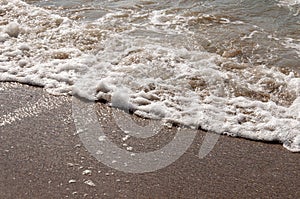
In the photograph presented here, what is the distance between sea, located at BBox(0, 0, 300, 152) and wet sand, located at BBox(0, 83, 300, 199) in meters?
0.28

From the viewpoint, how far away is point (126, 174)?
2.99 meters

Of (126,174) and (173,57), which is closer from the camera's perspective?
(126,174)

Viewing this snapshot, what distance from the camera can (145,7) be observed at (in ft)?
21.4

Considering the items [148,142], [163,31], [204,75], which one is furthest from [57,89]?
[163,31]

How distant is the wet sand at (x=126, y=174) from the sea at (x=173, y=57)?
280 mm

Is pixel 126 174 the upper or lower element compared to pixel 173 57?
lower

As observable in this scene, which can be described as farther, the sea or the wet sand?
the sea

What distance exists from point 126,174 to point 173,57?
2.15m

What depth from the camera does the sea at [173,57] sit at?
379 cm

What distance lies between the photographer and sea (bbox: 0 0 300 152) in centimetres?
379

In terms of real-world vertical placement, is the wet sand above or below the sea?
below

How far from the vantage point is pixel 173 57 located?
4789 millimetres

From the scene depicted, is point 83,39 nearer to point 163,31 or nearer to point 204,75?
point 163,31

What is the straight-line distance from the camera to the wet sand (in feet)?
9.23
